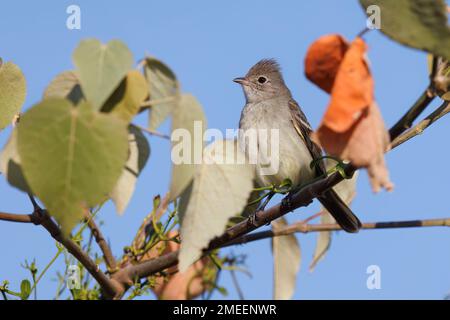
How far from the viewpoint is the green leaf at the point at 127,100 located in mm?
1699

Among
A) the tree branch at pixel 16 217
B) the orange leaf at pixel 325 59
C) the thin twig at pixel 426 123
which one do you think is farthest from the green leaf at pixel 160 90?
the thin twig at pixel 426 123

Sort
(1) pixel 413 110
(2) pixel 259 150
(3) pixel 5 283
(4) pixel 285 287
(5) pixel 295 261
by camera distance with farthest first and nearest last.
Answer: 1. (2) pixel 259 150
2. (5) pixel 295 261
3. (4) pixel 285 287
4. (3) pixel 5 283
5. (1) pixel 413 110

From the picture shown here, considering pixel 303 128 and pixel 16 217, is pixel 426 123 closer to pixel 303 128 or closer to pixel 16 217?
pixel 16 217

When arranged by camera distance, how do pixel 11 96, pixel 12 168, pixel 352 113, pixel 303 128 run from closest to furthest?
1. pixel 352 113
2. pixel 12 168
3. pixel 11 96
4. pixel 303 128

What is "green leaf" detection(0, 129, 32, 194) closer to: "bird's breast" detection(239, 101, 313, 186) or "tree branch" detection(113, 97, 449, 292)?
"tree branch" detection(113, 97, 449, 292)

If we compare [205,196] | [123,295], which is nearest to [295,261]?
[123,295]

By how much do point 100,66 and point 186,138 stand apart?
0.96 feet

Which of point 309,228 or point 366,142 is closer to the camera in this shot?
point 366,142

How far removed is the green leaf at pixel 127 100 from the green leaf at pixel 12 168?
31cm

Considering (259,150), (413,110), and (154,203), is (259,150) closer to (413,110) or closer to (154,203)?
(154,203)

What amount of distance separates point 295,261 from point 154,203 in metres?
0.81

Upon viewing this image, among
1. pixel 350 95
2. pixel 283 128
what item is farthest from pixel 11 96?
pixel 283 128

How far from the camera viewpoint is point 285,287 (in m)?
3.16

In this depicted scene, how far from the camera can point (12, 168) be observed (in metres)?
1.82
